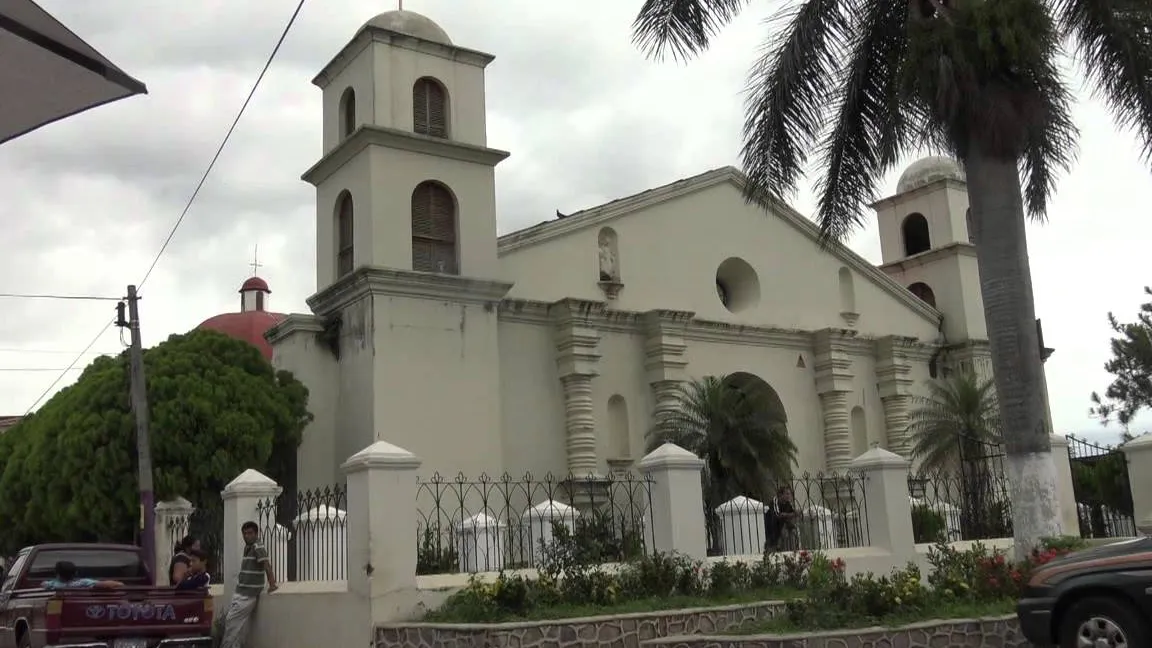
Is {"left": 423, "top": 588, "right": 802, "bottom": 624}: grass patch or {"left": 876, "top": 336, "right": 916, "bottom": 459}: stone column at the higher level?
{"left": 876, "top": 336, "right": 916, "bottom": 459}: stone column

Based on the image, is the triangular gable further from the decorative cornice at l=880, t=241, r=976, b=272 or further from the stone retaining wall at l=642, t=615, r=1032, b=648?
the stone retaining wall at l=642, t=615, r=1032, b=648

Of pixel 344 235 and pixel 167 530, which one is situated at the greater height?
→ pixel 344 235

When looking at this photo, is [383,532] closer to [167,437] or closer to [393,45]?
[167,437]

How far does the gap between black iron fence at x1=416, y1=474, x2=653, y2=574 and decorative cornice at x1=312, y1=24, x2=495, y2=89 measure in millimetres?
7891

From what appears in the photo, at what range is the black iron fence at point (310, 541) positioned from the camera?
12.5 meters

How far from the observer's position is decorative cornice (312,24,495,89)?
798 inches

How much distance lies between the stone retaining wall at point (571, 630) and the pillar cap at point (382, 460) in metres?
1.54

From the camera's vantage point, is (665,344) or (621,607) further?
(665,344)

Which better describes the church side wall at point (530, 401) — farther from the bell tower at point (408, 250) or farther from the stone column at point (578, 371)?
the bell tower at point (408, 250)

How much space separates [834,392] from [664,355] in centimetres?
471

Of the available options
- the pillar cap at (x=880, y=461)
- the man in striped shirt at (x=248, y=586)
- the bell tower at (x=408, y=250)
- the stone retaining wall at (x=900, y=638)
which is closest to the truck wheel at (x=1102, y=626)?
the stone retaining wall at (x=900, y=638)

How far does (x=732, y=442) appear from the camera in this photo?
787 inches

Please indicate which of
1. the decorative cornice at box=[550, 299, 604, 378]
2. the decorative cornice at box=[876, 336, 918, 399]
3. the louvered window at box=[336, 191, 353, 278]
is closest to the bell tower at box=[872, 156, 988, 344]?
the decorative cornice at box=[876, 336, 918, 399]

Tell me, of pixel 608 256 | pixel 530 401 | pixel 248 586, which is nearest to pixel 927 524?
pixel 530 401
